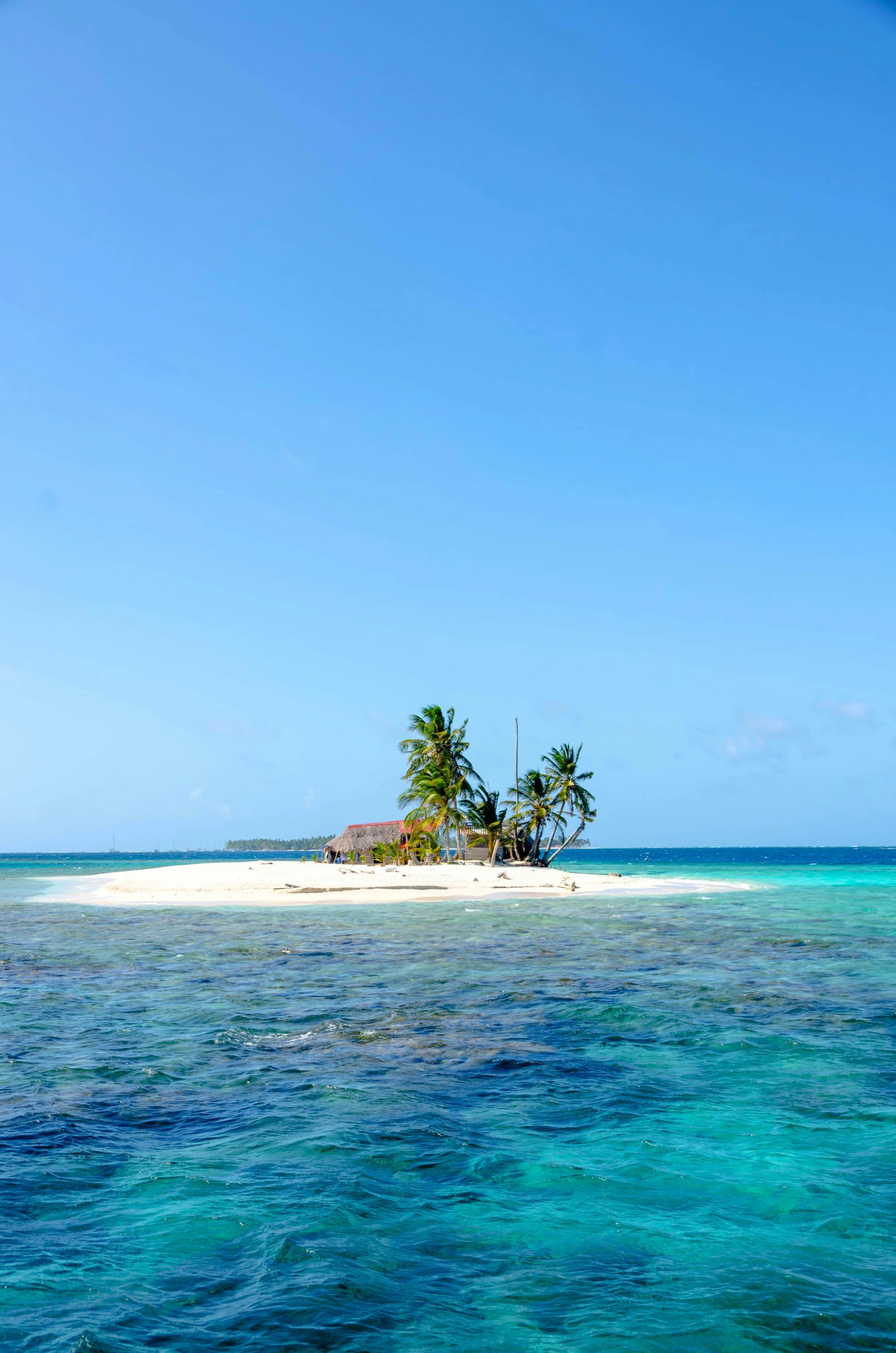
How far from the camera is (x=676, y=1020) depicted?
15.5 m

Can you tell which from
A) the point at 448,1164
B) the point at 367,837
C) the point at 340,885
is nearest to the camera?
the point at 448,1164

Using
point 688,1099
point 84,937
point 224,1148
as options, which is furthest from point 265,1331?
point 84,937

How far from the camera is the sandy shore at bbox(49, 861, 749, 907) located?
43.2 m

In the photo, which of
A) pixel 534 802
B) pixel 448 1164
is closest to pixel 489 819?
pixel 534 802

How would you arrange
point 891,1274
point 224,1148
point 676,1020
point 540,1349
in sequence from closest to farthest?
1. point 540,1349
2. point 891,1274
3. point 224,1148
4. point 676,1020

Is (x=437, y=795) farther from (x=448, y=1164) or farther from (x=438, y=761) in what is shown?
(x=448, y=1164)

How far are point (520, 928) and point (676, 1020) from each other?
601 inches

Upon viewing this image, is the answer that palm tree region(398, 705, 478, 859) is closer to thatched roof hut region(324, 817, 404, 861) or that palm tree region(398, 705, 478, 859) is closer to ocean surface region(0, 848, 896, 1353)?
thatched roof hut region(324, 817, 404, 861)

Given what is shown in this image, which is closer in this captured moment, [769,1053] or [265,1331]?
[265,1331]

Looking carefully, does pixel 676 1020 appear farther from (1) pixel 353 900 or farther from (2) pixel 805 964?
(1) pixel 353 900

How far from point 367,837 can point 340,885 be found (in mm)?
24133

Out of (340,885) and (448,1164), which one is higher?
(448,1164)

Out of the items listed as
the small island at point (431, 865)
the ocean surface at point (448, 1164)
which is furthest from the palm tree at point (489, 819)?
the ocean surface at point (448, 1164)

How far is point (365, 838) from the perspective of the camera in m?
70.8
